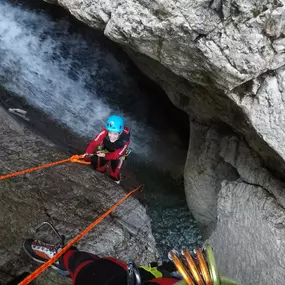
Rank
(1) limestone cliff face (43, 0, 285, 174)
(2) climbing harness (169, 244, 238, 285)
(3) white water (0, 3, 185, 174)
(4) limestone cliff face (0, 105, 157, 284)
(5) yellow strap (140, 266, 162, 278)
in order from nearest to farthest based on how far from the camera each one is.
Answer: (2) climbing harness (169, 244, 238, 285)
(1) limestone cliff face (43, 0, 285, 174)
(5) yellow strap (140, 266, 162, 278)
(4) limestone cliff face (0, 105, 157, 284)
(3) white water (0, 3, 185, 174)

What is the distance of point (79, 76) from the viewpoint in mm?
6988

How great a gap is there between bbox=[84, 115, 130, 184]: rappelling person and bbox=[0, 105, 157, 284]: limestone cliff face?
45 centimetres

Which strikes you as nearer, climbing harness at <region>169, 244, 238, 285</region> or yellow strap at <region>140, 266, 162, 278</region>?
climbing harness at <region>169, 244, 238, 285</region>

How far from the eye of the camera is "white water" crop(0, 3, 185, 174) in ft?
22.1

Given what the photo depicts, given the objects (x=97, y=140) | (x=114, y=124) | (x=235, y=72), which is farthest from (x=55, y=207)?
(x=235, y=72)

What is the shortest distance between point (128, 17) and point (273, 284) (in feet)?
9.48

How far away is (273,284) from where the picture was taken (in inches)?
128

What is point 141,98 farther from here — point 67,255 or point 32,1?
point 67,255

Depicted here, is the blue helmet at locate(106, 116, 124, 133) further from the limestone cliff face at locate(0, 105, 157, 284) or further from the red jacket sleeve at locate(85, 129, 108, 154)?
the limestone cliff face at locate(0, 105, 157, 284)

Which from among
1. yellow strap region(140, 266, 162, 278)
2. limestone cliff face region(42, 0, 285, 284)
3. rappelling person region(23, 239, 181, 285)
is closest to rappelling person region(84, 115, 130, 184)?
limestone cliff face region(42, 0, 285, 284)

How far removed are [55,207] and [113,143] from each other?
124 centimetres

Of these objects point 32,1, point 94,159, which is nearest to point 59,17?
point 32,1

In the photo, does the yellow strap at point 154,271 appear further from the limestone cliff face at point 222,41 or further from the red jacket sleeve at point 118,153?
the red jacket sleeve at point 118,153

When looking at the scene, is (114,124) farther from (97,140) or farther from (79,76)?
(79,76)
